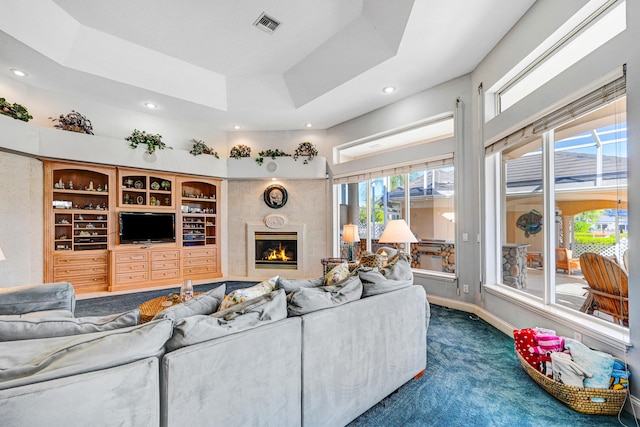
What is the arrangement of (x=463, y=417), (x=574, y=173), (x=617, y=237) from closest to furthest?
(x=463, y=417) → (x=617, y=237) → (x=574, y=173)

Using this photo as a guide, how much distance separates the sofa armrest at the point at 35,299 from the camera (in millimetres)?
2355

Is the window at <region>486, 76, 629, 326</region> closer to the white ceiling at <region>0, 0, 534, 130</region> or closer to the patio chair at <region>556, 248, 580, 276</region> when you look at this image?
the patio chair at <region>556, 248, 580, 276</region>

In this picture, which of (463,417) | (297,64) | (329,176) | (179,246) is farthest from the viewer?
(329,176)

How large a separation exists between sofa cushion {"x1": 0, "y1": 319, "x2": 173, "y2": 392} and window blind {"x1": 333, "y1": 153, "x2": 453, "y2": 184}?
158 inches

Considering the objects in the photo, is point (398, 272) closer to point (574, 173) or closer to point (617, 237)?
point (617, 237)

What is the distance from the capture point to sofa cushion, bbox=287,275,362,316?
1.57 metres

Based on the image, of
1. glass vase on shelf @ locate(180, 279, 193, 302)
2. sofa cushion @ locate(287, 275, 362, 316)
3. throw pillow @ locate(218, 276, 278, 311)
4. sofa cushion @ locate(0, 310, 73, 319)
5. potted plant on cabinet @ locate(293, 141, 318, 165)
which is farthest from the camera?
potted plant on cabinet @ locate(293, 141, 318, 165)

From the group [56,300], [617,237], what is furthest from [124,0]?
[617,237]

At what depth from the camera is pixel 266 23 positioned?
3.37 metres

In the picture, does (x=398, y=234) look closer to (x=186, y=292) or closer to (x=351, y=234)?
(x=351, y=234)

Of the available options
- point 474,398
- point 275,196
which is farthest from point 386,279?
point 275,196

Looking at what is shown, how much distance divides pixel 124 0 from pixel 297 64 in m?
2.17

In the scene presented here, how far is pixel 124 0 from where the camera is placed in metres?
3.08

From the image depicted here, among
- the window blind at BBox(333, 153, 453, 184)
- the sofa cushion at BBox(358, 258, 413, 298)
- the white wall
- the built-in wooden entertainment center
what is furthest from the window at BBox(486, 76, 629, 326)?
the white wall
